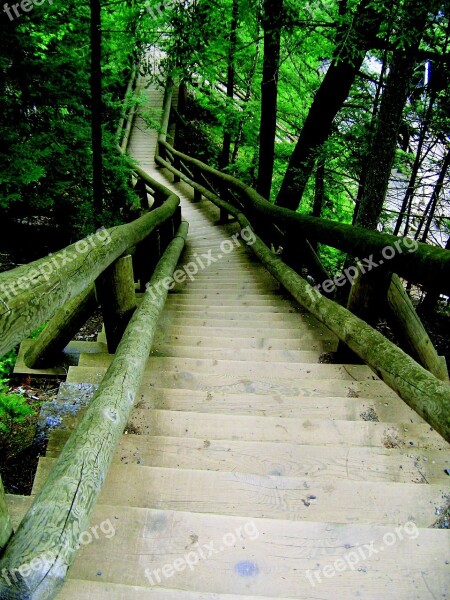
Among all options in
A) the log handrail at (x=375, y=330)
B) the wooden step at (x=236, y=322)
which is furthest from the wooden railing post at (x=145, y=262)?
the log handrail at (x=375, y=330)

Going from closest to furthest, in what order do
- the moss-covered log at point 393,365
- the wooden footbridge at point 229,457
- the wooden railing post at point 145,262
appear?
1. the wooden footbridge at point 229,457
2. the moss-covered log at point 393,365
3. the wooden railing post at point 145,262

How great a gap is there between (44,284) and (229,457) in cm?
126

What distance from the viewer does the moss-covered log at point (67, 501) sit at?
38.9 inches

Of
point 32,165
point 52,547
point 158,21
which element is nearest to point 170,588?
point 52,547

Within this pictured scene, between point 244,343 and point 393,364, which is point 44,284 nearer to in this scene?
point 393,364

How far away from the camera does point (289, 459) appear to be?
1.99 m

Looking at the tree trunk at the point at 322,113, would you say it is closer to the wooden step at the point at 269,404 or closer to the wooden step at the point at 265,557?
the wooden step at the point at 269,404

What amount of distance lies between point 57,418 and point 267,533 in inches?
60.7

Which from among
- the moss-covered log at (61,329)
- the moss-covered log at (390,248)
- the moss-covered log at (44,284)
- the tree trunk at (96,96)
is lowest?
the moss-covered log at (61,329)

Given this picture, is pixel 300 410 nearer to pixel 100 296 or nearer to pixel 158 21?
pixel 100 296

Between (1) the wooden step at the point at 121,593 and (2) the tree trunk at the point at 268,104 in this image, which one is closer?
(1) the wooden step at the point at 121,593

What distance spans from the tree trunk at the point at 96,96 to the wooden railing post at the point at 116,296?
13.4 feet

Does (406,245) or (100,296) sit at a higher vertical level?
(406,245)

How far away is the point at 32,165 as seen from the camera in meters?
5.49
